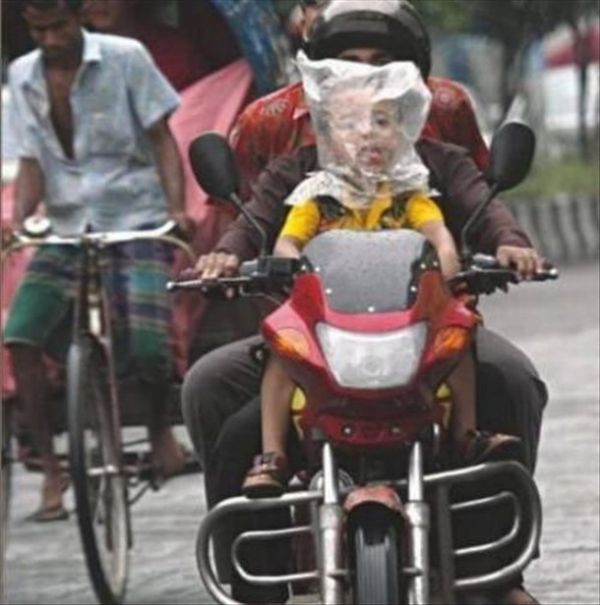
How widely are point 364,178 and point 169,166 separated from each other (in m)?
2.85

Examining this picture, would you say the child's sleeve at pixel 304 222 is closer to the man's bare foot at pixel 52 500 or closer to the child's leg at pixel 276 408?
the child's leg at pixel 276 408

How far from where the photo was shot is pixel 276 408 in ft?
20.1

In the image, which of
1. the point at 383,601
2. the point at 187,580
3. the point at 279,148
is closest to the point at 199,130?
the point at 187,580

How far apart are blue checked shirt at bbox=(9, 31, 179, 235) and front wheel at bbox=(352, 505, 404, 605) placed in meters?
3.52

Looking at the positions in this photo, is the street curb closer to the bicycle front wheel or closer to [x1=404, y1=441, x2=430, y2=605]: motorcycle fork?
the bicycle front wheel

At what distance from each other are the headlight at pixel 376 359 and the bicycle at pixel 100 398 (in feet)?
9.41

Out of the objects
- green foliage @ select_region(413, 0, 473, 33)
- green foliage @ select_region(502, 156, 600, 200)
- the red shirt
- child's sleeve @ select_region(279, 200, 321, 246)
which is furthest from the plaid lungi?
green foliage @ select_region(502, 156, 600, 200)

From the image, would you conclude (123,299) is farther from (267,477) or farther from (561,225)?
(561,225)

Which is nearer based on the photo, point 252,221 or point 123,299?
point 252,221

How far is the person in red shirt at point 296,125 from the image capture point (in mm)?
7078

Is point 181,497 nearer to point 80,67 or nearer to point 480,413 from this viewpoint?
point 80,67

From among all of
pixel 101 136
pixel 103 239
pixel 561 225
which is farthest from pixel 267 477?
pixel 561 225

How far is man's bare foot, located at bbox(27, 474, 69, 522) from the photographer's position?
9.95 m

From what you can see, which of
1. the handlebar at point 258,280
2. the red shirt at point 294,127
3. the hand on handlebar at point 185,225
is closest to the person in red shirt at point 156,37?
the hand on handlebar at point 185,225
